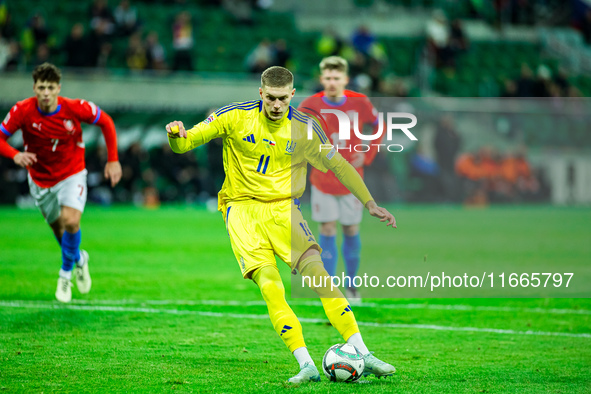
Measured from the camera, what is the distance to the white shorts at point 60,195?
8.68 metres

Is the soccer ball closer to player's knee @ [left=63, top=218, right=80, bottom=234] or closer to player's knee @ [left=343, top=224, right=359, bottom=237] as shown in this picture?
player's knee @ [left=343, top=224, right=359, bottom=237]

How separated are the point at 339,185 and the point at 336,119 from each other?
734 millimetres

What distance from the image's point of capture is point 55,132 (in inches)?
333

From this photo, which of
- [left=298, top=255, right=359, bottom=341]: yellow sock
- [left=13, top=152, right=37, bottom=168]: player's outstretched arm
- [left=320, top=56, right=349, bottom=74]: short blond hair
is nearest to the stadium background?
[left=298, top=255, right=359, bottom=341]: yellow sock

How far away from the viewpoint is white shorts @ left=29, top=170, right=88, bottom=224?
8680mm

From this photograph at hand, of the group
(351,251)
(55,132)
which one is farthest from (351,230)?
(55,132)

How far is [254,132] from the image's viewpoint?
5918mm

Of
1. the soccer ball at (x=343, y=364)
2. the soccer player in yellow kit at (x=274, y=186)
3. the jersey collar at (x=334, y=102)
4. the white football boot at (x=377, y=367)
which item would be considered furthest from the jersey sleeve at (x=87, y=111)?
the white football boot at (x=377, y=367)

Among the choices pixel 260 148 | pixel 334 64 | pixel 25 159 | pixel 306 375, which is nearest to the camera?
pixel 306 375

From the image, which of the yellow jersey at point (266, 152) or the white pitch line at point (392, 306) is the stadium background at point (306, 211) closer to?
the white pitch line at point (392, 306)

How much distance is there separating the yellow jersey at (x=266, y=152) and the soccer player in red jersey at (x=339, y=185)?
2.47 meters

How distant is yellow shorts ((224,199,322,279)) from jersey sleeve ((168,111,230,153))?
577 millimetres

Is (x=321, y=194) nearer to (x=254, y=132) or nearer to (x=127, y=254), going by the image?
(x=254, y=132)

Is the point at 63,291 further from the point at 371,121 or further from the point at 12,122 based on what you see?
the point at 371,121
